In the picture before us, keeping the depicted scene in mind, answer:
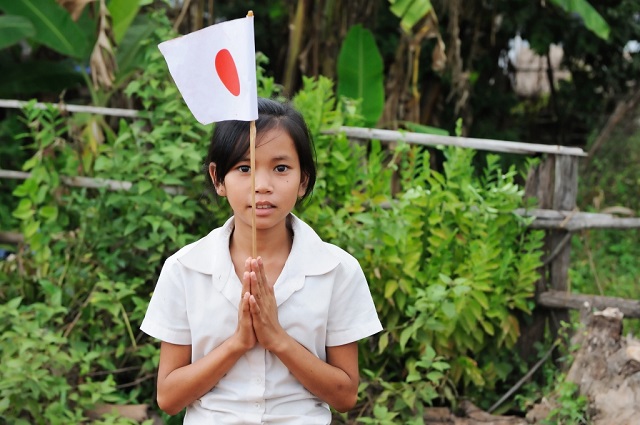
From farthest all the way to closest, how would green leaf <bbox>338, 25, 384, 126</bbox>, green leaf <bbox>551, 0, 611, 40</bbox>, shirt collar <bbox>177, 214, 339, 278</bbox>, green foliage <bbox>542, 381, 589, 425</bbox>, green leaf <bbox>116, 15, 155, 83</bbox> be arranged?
1. green leaf <bbox>551, 0, 611, 40</bbox>
2. green leaf <bbox>338, 25, 384, 126</bbox>
3. green leaf <bbox>116, 15, 155, 83</bbox>
4. green foliage <bbox>542, 381, 589, 425</bbox>
5. shirt collar <bbox>177, 214, 339, 278</bbox>

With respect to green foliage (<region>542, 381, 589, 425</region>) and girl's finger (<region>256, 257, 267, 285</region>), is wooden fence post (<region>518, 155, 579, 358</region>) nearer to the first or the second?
green foliage (<region>542, 381, 589, 425</region>)

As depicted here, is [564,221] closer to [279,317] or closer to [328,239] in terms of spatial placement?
[328,239]

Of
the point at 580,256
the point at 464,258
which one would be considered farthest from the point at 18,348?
the point at 580,256

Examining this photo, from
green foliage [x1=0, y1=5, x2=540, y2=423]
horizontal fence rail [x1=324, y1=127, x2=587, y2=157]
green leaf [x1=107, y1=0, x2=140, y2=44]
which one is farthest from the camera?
green leaf [x1=107, y1=0, x2=140, y2=44]

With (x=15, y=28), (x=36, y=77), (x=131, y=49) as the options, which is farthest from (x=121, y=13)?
(x=36, y=77)

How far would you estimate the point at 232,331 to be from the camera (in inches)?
88.8

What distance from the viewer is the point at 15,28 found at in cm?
558

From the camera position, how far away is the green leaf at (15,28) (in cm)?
558

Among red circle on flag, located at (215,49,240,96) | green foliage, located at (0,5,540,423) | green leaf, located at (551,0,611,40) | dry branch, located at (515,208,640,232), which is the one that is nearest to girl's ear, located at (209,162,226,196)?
red circle on flag, located at (215,49,240,96)

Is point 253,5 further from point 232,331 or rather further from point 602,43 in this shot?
point 232,331

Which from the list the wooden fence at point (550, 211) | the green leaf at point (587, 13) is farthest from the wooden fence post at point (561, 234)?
the green leaf at point (587, 13)

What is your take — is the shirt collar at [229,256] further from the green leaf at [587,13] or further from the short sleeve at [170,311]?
the green leaf at [587,13]

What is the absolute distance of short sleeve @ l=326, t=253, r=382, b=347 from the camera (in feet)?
7.60

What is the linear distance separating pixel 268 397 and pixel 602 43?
6.86 meters
